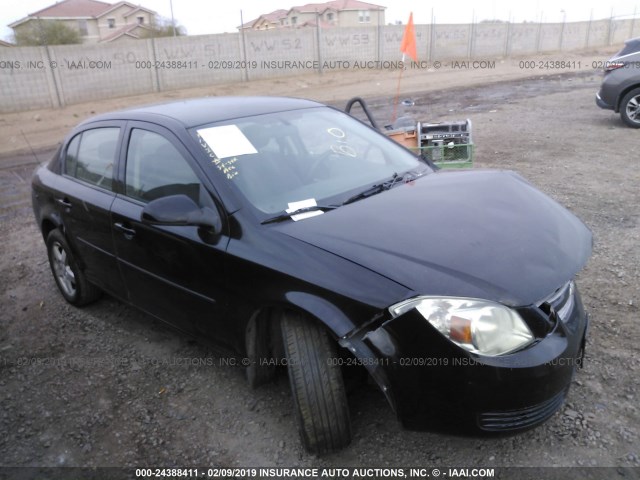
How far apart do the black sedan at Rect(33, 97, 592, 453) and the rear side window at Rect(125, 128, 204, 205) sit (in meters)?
0.01

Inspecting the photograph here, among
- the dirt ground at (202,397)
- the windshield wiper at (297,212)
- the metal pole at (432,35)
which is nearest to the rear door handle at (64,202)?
the dirt ground at (202,397)

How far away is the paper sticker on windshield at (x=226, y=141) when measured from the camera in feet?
10.2

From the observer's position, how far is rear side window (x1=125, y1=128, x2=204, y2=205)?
3141 mm

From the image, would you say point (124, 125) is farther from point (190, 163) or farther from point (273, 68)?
point (273, 68)

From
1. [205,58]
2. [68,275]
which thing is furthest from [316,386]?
[205,58]

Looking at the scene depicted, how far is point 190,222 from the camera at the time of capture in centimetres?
282

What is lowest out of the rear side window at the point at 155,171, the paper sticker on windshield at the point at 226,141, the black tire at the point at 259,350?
the black tire at the point at 259,350

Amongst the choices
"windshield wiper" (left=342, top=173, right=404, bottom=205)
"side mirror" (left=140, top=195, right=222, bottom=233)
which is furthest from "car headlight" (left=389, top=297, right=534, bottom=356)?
"side mirror" (left=140, top=195, right=222, bottom=233)

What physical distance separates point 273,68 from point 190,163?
79.8ft

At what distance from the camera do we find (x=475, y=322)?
88.1 inches

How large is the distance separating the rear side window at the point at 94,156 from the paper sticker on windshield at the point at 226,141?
0.90 meters

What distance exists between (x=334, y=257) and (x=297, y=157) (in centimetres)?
102

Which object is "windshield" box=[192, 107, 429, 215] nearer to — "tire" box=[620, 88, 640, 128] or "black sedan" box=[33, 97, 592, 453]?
"black sedan" box=[33, 97, 592, 453]

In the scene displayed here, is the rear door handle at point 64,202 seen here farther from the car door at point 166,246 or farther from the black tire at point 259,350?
the black tire at point 259,350
